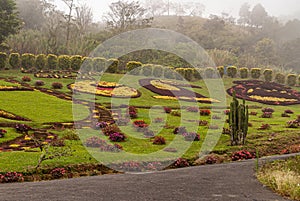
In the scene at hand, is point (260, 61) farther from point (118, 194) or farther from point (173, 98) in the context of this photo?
point (118, 194)

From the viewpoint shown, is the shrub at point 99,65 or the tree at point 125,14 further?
the tree at point 125,14

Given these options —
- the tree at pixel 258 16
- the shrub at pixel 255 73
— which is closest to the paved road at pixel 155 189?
the shrub at pixel 255 73

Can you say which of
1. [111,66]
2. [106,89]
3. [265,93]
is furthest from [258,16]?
[106,89]

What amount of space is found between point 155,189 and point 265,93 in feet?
124

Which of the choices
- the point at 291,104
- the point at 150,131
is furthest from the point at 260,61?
the point at 150,131

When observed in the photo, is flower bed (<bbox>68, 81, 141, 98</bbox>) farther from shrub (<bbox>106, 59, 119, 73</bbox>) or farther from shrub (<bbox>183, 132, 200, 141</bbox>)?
shrub (<bbox>183, 132, 200, 141</bbox>)

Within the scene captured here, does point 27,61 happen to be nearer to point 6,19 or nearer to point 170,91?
point 6,19

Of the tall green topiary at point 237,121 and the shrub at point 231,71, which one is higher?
the shrub at point 231,71

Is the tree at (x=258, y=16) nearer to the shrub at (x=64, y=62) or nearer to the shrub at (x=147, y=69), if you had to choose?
the shrub at (x=147, y=69)

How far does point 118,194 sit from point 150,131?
11.6 meters

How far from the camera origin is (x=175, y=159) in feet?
50.1

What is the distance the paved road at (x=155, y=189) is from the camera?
848 cm

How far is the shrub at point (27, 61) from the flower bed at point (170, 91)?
13855 millimetres

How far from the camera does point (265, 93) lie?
44062 millimetres
